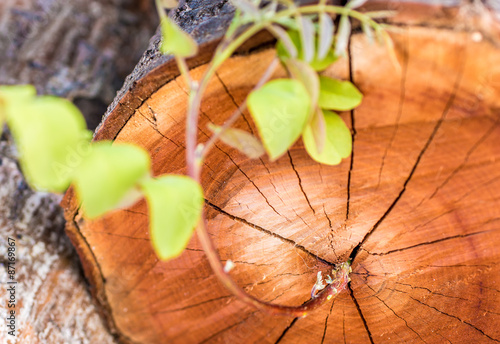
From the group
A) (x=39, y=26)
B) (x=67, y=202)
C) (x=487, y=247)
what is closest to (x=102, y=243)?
(x=67, y=202)

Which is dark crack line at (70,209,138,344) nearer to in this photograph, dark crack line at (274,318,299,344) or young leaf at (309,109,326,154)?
dark crack line at (274,318,299,344)

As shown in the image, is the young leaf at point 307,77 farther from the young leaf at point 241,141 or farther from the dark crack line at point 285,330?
the dark crack line at point 285,330

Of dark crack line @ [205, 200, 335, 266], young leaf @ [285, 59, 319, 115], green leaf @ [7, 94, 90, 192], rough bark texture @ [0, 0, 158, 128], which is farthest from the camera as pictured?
rough bark texture @ [0, 0, 158, 128]

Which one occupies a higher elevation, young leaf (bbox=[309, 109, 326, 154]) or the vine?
the vine

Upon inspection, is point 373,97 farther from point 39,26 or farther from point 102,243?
point 39,26

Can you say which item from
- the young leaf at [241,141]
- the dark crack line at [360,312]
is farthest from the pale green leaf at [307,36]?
the dark crack line at [360,312]

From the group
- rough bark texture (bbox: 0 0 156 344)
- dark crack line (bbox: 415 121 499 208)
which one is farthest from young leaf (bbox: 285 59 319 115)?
rough bark texture (bbox: 0 0 156 344)
